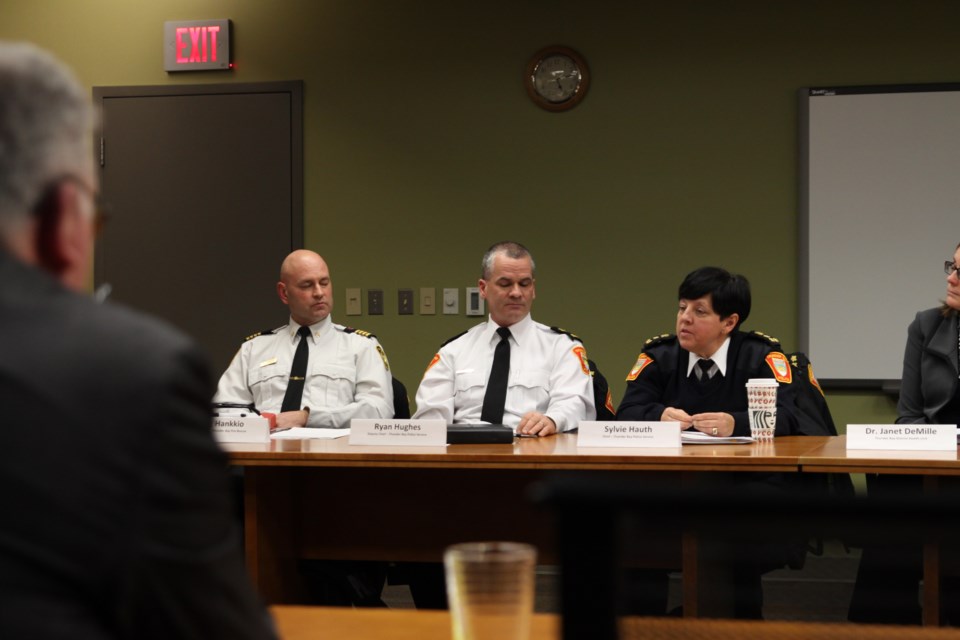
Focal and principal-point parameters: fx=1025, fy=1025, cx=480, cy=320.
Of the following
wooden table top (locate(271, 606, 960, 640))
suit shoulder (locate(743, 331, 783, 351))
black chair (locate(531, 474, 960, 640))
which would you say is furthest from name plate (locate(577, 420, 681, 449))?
black chair (locate(531, 474, 960, 640))

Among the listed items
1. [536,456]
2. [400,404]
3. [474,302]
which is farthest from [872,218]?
[536,456]

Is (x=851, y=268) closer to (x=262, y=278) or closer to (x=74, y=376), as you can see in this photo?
(x=262, y=278)

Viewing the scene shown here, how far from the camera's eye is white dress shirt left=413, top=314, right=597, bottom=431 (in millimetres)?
3834

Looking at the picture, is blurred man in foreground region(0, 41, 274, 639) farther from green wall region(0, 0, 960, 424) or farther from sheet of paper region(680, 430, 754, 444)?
green wall region(0, 0, 960, 424)

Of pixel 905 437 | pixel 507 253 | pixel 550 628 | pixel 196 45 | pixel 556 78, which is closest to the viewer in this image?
pixel 550 628

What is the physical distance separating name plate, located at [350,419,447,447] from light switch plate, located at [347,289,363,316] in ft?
7.05

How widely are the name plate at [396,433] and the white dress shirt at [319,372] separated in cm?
94

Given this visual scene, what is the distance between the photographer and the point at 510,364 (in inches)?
155

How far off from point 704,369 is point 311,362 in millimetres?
1590

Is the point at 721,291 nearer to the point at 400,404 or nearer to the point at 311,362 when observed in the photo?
the point at 400,404

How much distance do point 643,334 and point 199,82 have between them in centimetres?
262

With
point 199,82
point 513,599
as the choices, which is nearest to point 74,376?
point 513,599

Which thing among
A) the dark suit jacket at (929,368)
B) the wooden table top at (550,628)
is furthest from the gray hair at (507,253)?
the wooden table top at (550,628)

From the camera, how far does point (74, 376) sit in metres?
0.66
